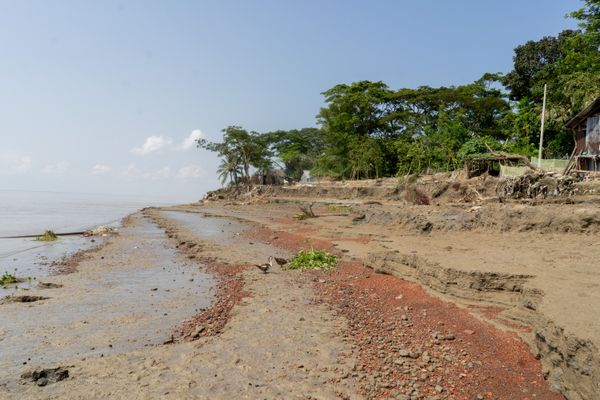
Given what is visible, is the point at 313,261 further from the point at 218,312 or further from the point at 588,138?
the point at 588,138

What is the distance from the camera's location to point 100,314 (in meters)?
8.45

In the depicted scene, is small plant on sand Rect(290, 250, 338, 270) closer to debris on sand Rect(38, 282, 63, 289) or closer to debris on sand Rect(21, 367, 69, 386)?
debris on sand Rect(38, 282, 63, 289)

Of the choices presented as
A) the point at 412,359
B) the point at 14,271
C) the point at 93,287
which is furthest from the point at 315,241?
the point at 412,359

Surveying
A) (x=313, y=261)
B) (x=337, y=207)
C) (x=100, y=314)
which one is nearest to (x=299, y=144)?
(x=337, y=207)

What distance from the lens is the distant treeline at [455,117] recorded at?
3171 cm

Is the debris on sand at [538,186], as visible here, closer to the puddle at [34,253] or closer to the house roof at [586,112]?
the house roof at [586,112]

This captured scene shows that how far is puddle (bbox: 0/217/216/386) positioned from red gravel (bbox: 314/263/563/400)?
3396mm

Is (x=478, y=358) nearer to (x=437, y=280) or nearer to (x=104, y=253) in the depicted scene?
(x=437, y=280)

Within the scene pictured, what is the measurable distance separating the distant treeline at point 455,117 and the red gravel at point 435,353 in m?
25.5

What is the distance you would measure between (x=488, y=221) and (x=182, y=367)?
1191cm

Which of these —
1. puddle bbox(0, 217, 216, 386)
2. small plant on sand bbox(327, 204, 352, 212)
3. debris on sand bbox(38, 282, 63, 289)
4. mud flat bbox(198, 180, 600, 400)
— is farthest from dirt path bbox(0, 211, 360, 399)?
small plant on sand bbox(327, 204, 352, 212)

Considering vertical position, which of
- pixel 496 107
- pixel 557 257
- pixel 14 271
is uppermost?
pixel 496 107

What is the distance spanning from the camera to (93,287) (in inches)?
427

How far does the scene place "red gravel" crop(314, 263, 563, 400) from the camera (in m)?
4.75
